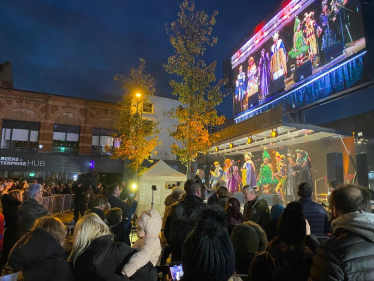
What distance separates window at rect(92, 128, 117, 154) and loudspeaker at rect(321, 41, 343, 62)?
1912 cm

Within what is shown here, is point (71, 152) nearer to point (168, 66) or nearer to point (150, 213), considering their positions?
point (168, 66)

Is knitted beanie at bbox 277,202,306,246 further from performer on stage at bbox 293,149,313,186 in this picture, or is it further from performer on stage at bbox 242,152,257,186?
performer on stage at bbox 242,152,257,186

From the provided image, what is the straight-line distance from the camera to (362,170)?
9.77 meters

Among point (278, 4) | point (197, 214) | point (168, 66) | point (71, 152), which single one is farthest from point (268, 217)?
point (71, 152)

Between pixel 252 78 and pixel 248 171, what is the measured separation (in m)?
6.54

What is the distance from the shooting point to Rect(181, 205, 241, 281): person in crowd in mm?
1298

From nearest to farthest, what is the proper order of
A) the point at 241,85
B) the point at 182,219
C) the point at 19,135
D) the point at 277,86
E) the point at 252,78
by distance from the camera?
the point at 182,219 → the point at 277,86 → the point at 252,78 → the point at 241,85 → the point at 19,135

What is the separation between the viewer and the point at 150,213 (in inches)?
133

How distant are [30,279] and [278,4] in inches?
704

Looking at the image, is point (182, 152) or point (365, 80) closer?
point (365, 80)

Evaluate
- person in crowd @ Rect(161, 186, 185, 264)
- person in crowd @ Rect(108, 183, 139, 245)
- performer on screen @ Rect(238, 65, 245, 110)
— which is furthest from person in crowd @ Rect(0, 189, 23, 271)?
performer on screen @ Rect(238, 65, 245, 110)

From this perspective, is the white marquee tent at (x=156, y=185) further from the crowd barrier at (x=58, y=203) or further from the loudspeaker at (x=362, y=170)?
the loudspeaker at (x=362, y=170)

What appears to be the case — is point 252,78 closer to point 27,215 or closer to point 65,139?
point 27,215

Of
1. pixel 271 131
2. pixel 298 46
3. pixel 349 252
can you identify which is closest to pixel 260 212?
pixel 349 252
